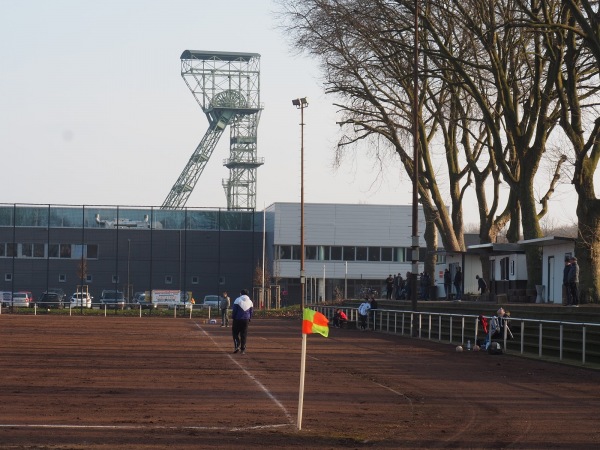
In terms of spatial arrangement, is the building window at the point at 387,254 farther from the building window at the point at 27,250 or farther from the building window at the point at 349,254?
the building window at the point at 27,250

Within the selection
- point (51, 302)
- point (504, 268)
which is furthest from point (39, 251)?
point (504, 268)

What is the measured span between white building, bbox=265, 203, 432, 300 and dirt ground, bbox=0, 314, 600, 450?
66.9 m

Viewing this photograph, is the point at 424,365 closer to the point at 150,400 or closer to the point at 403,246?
the point at 150,400

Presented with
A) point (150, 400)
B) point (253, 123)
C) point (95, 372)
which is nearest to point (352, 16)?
point (95, 372)

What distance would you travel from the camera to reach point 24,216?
302 feet

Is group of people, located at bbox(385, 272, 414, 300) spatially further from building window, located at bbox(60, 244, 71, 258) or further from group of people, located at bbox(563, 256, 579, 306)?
building window, located at bbox(60, 244, 71, 258)

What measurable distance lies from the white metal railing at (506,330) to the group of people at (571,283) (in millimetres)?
2835

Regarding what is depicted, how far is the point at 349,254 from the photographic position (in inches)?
3856

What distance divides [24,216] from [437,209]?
Answer: 50078 mm

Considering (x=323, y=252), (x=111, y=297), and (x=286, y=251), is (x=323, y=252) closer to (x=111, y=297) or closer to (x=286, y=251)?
(x=286, y=251)

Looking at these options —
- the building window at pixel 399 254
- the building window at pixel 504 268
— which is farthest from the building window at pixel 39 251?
the building window at pixel 504 268

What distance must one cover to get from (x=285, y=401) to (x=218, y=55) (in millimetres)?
91150

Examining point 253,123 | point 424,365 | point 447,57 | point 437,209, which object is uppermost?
point 253,123

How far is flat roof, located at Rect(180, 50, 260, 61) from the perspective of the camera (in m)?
105
